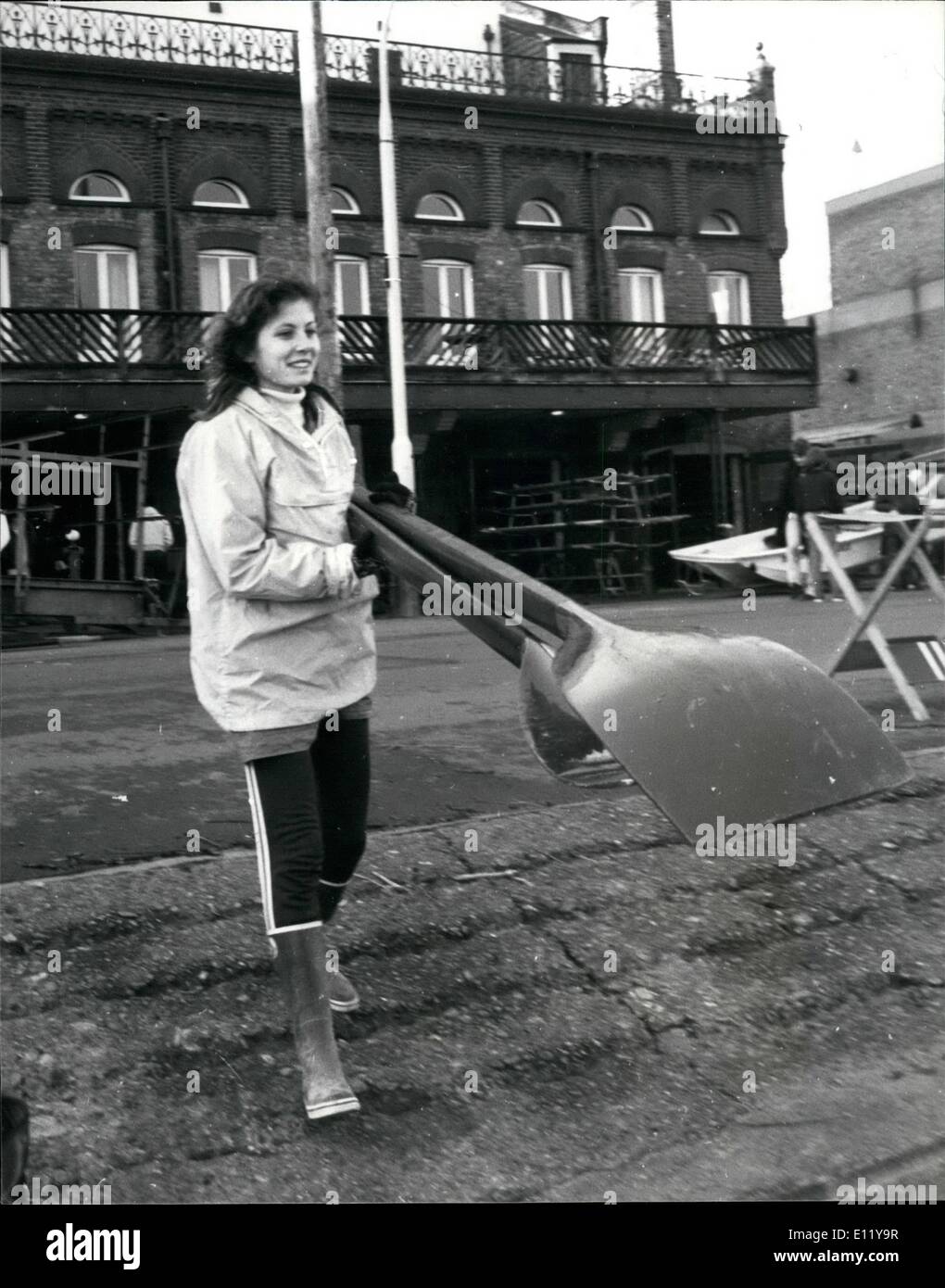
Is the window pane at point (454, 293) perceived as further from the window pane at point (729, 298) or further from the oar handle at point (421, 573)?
the oar handle at point (421, 573)

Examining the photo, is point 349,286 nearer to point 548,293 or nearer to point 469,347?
point 469,347

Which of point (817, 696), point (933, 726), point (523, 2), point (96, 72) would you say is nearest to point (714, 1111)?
point (817, 696)

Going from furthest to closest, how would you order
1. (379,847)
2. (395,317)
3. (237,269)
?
(237,269), (395,317), (379,847)

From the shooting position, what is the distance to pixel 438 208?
58.5 ft

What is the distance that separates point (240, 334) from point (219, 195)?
634 inches

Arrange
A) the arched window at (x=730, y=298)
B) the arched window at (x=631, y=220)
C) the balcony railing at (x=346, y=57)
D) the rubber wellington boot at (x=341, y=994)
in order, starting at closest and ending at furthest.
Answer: the rubber wellington boot at (x=341, y=994)
the balcony railing at (x=346, y=57)
the arched window at (x=730, y=298)
the arched window at (x=631, y=220)

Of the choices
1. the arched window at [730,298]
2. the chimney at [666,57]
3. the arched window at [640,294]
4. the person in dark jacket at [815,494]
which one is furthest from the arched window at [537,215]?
the chimney at [666,57]

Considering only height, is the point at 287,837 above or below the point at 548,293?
below

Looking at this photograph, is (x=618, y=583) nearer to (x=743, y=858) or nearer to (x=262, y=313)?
(x=743, y=858)

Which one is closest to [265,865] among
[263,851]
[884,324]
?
[263,851]

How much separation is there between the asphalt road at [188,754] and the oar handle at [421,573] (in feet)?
0.82

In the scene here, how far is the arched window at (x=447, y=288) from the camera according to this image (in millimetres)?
17781

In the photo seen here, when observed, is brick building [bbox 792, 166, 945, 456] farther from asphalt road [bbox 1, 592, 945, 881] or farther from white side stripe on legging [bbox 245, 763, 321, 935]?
white side stripe on legging [bbox 245, 763, 321, 935]

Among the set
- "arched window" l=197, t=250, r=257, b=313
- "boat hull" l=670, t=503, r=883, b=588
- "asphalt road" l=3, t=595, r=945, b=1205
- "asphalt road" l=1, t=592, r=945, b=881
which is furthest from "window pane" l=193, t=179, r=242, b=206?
"asphalt road" l=3, t=595, r=945, b=1205
